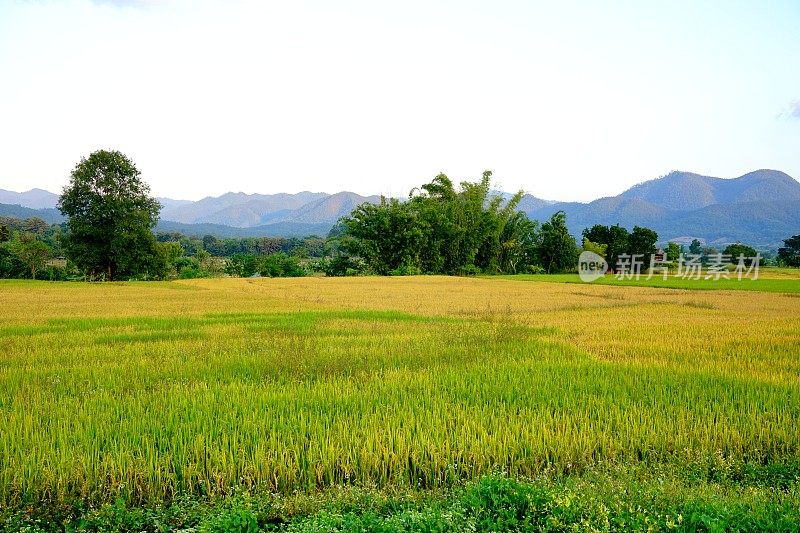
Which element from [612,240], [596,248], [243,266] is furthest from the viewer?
[612,240]

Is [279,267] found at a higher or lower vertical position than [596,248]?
lower

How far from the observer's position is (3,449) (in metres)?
4.71

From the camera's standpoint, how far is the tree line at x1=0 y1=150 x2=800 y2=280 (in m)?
37.1

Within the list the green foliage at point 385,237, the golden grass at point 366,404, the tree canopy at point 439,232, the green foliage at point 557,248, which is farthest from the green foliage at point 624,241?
the golden grass at point 366,404

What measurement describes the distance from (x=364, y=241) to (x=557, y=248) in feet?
80.8

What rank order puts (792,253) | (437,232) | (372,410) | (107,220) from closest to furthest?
(372,410) → (107,220) → (437,232) → (792,253)

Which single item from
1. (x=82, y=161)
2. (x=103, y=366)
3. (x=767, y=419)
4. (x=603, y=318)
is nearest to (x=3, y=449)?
(x=103, y=366)

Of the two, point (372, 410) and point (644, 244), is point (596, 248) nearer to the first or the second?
point (644, 244)

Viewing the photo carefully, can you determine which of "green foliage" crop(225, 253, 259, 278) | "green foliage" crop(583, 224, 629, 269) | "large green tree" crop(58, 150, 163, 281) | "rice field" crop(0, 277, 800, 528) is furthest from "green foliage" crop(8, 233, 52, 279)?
"green foliage" crop(583, 224, 629, 269)

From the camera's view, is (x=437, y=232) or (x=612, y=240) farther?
(x=612, y=240)

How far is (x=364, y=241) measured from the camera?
162 feet

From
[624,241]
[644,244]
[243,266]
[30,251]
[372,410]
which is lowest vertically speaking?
[243,266]

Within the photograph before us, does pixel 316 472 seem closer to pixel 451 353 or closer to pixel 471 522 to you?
pixel 471 522

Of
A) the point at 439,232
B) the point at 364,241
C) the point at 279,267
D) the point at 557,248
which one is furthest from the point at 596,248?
the point at 279,267
